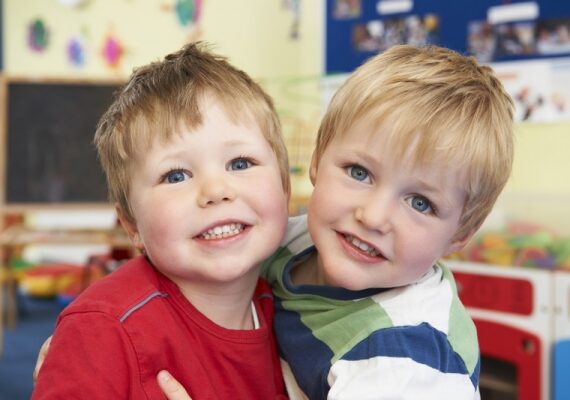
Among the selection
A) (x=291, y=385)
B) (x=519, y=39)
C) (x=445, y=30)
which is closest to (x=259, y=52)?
(x=445, y=30)

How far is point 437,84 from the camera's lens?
90 centimetres

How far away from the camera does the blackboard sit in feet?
12.4

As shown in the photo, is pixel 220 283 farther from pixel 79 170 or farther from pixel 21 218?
pixel 21 218

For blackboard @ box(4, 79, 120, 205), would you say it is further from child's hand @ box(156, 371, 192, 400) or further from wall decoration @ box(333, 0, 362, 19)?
child's hand @ box(156, 371, 192, 400)

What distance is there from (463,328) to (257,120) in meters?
0.39

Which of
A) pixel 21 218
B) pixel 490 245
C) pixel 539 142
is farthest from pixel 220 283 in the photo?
pixel 21 218

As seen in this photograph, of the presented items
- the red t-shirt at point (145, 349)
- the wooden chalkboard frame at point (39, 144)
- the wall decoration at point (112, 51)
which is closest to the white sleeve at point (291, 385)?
the red t-shirt at point (145, 349)

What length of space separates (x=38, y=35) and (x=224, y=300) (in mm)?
5206

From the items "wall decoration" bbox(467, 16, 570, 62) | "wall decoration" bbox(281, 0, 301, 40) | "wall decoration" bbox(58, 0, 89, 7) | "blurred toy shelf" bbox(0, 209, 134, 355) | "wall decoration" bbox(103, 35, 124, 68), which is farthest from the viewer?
"wall decoration" bbox(58, 0, 89, 7)

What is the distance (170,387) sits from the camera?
886 mm

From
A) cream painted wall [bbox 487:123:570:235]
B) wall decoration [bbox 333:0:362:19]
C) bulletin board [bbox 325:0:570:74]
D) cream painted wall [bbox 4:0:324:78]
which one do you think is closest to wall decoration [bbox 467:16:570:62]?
bulletin board [bbox 325:0:570:74]

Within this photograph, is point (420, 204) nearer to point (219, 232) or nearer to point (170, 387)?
point (219, 232)

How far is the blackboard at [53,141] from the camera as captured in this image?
12.4 feet

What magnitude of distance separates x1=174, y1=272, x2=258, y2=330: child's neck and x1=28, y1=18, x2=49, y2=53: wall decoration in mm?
5096
